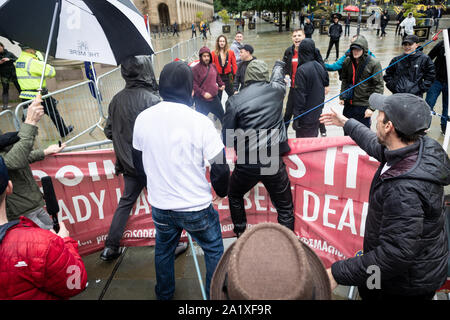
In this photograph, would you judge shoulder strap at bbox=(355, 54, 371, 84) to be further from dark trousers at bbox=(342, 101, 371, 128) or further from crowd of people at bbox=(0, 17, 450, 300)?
crowd of people at bbox=(0, 17, 450, 300)

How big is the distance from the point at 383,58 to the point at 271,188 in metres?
13.7

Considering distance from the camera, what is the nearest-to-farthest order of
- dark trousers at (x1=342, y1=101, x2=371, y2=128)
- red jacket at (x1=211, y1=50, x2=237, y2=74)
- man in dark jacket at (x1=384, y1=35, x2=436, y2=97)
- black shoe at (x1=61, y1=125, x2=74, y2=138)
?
dark trousers at (x1=342, y1=101, x2=371, y2=128), man in dark jacket at (x1=384, y1=35, x2=436, y2=97), black shoe at (x1=61, y1=125, x2=74, y2=138), red jacket at (x1=211, y1=50, x2=237, y2=74)

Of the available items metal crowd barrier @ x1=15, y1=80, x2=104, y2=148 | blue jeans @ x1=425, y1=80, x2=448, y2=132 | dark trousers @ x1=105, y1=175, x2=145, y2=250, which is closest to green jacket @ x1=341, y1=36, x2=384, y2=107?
blue jeans @ x1=425, y1=80, x2=448, y2=132


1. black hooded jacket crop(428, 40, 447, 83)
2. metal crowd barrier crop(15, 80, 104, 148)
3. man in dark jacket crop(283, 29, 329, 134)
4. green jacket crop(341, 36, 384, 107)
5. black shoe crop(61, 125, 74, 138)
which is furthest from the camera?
black shoe crop(61, 125, 74, 138)

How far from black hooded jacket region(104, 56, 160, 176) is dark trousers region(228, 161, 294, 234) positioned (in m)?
1.07

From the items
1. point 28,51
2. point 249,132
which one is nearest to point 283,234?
point 249,132

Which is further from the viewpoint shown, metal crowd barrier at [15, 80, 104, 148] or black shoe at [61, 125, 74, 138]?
black shoe at [61, 125, 74, 138]

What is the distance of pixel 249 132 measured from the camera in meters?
2.91

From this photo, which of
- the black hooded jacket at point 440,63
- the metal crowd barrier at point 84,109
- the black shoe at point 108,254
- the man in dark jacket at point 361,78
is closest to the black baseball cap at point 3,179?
the black shoe at point 108,254

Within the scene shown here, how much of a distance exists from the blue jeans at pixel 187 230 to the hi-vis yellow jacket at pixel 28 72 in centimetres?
536

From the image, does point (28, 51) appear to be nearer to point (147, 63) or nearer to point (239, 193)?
point (147, 63)

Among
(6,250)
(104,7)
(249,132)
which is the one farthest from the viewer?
(249,132)

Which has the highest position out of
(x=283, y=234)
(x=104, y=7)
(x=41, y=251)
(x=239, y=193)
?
(x=104, y=7)

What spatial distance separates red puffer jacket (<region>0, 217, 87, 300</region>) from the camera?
1.43 meters
